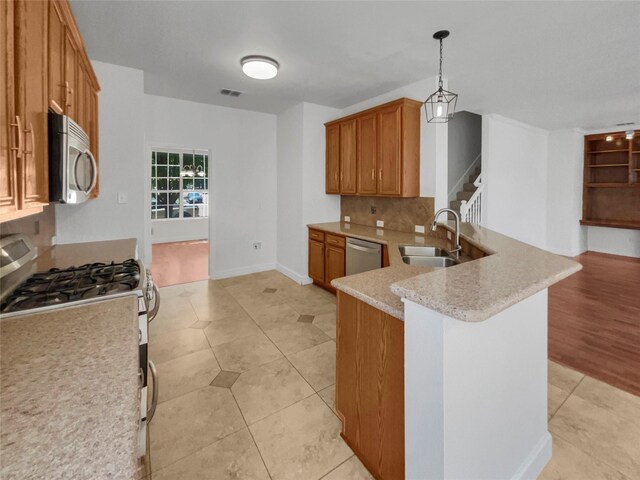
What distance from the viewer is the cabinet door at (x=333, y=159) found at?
4.36 m

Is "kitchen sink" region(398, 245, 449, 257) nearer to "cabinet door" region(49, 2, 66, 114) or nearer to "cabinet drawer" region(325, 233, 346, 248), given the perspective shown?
"cabinet drawer" region(325, 233, 346, 248)

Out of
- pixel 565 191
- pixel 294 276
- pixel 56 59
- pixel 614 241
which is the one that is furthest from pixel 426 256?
pixel 614 241

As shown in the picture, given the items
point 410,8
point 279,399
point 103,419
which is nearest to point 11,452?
point 103,419

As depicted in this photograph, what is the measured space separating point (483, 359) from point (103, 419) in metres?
1.19

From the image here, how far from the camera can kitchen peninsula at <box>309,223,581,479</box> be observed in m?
1.04

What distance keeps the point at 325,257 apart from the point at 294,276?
807 millimetres

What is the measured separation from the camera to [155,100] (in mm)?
4113

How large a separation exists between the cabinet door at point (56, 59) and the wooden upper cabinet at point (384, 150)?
287cm

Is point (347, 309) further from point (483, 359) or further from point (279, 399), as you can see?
point (279, 399)

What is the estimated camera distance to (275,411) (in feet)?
6.41

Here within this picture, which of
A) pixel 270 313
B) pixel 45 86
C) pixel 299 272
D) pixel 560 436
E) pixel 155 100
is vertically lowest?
pixel 560 436

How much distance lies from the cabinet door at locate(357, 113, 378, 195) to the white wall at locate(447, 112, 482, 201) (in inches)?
115

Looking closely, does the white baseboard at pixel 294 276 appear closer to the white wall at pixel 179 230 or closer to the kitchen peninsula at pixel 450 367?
the kitchen peninsula at pixel 450 367

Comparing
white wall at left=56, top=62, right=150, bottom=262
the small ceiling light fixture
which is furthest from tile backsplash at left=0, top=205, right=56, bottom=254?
the small ceiling light fixture
